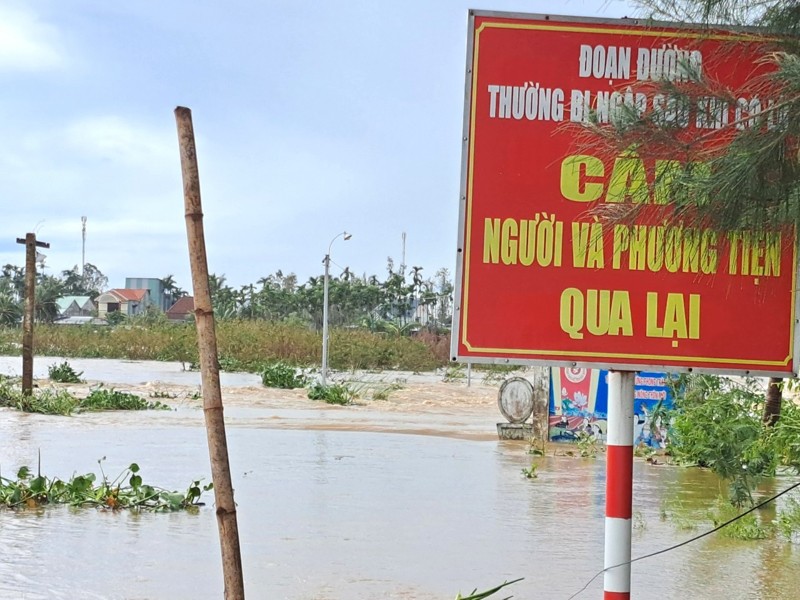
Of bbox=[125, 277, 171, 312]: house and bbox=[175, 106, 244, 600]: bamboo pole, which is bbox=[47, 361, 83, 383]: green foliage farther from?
bbox=[125, 277, 171, 312]: house

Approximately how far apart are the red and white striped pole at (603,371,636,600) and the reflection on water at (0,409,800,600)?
3419mm

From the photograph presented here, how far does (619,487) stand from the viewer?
12.8ft

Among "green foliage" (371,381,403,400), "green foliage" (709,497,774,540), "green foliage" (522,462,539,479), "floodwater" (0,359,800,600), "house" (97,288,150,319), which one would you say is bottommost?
"green foliage" (371,381,403,400)

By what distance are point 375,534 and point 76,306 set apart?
9313 centimetres

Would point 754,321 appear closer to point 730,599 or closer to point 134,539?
point 730,599

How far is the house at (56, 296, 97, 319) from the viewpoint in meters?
95.4

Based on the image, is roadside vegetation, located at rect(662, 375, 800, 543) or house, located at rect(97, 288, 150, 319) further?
house, located at rect(97, 288, 150, 319)

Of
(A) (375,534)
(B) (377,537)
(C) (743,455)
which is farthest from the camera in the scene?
(C) (743,455)

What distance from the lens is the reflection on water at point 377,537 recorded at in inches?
292

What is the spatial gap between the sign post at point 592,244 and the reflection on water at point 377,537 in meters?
3.69

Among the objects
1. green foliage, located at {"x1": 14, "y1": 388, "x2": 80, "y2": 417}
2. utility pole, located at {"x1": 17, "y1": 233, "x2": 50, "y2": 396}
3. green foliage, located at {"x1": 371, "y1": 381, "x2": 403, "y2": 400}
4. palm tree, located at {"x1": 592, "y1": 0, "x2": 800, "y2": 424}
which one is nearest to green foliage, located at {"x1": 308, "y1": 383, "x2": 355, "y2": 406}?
green foliage, located at {"x1": 371, "y1": 381, "x2": 403, "y2": 400}

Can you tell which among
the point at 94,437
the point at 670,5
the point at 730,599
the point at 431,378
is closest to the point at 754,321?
the point at 670,5

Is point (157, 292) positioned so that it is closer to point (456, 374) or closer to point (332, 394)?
point (456, 374)

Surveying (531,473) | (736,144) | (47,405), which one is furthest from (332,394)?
(736,144)
